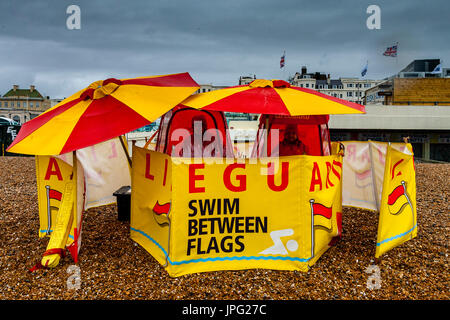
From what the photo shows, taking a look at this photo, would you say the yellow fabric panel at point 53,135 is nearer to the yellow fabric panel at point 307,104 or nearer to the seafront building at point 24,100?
the yellow fabric panel at point 307,104

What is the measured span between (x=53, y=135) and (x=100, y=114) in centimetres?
51

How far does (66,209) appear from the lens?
403 centimetres

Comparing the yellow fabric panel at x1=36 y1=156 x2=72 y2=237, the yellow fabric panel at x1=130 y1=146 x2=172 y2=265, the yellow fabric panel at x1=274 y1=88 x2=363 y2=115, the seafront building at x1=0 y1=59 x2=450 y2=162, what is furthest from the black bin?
the seafront building at x1=0 y1=59 x2=450 y2=162

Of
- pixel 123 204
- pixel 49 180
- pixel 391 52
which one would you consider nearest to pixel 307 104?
pixel 123 204

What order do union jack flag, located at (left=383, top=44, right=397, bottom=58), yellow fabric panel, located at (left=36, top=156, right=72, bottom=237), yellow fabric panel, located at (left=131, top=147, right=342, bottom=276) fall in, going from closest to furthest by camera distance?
yellow fabric panel, located at (left=131, top=147, right=342, bottom=276) → yellow fabric panel, located at (left=36, top=156, right=72, bottom=237) → union jack flag, located at (left=383, top=44, right=397, bottom=58)

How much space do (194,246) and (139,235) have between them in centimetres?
121

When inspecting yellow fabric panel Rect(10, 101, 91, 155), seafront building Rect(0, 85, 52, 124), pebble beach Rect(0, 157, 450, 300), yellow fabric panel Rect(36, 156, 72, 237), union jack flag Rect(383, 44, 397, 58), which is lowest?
pebble beach Rect(0, 157, 450, 300)

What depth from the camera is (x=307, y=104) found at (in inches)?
144

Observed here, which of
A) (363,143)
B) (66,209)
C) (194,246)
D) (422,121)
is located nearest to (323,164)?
(194,246)

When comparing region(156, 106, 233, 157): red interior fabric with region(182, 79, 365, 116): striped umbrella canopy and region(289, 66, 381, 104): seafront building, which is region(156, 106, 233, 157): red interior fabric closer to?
region(182, 79, 365, 116): striped umbrella canopy

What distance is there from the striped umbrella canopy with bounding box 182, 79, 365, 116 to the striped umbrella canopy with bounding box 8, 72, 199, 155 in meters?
0.32

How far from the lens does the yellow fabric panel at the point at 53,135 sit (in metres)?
3.15

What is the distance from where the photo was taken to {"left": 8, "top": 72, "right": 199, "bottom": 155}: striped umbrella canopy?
3129 mm

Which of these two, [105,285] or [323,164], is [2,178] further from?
[323,164]
